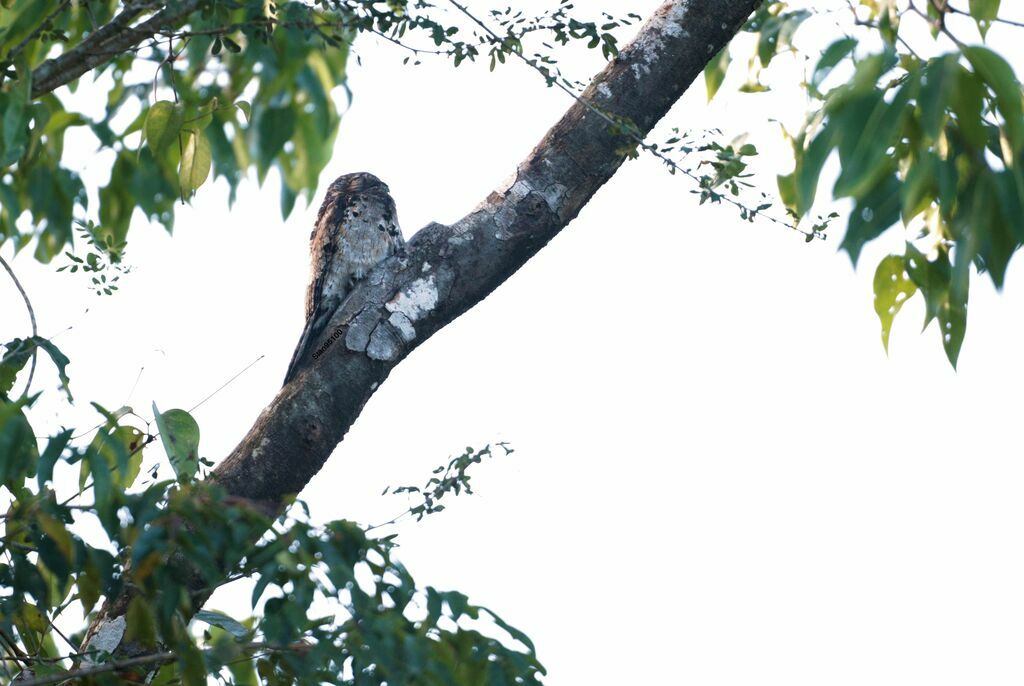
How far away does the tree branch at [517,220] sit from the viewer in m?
3.10

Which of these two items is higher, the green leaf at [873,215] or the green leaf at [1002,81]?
the green leaf at [1002,81]

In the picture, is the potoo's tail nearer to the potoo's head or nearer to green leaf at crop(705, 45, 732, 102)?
green leaf at crop(705, 45, 732, 102)

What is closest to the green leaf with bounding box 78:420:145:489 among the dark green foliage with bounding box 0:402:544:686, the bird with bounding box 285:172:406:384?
the dark green foliage with bounding box 0:402:544:686

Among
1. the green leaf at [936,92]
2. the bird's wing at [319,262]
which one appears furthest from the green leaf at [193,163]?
the green leaf at [936,92]

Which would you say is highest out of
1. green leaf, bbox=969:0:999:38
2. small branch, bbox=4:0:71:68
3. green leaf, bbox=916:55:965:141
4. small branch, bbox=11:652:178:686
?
green leaf, bbox=969:0:999:38

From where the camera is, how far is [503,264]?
10.5 feet

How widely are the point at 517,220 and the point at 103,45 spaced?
1.19 m

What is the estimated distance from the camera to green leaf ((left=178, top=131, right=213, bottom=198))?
2.56 meters

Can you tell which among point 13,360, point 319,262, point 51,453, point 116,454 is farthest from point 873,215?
point 319,262

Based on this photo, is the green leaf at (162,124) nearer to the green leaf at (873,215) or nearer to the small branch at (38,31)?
the small branch at (38,31)

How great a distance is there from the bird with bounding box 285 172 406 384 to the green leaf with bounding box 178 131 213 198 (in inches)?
40.1

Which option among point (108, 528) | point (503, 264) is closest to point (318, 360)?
point (503, 264)

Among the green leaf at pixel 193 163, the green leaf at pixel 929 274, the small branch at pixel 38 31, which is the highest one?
the green leaf at pixel 929 274

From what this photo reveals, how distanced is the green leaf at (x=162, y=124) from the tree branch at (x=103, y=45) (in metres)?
0.13
